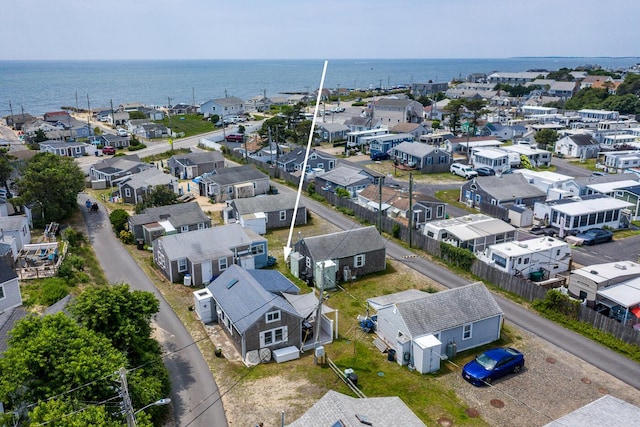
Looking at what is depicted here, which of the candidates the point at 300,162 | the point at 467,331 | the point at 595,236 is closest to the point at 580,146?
the point at 595,236

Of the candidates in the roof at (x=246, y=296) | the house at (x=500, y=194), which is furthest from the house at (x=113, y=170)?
the house at (x=500, y=194)

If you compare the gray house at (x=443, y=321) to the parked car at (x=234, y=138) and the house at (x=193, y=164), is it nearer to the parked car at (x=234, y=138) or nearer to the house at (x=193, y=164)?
the house at (x=193, y=164)

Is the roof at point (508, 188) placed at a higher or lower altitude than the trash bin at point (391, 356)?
higher

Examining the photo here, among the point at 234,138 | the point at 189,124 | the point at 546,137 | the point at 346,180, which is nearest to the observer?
the point at 346,180

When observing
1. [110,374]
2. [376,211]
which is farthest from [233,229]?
[110,374]

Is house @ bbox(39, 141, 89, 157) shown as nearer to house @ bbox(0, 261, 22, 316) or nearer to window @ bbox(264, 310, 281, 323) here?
house @ bbox(0, 261, 22, 316)

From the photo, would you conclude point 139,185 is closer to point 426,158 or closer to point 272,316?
point 272,316

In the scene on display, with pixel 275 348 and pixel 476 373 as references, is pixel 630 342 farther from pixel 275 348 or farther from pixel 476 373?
pixel 275 348
